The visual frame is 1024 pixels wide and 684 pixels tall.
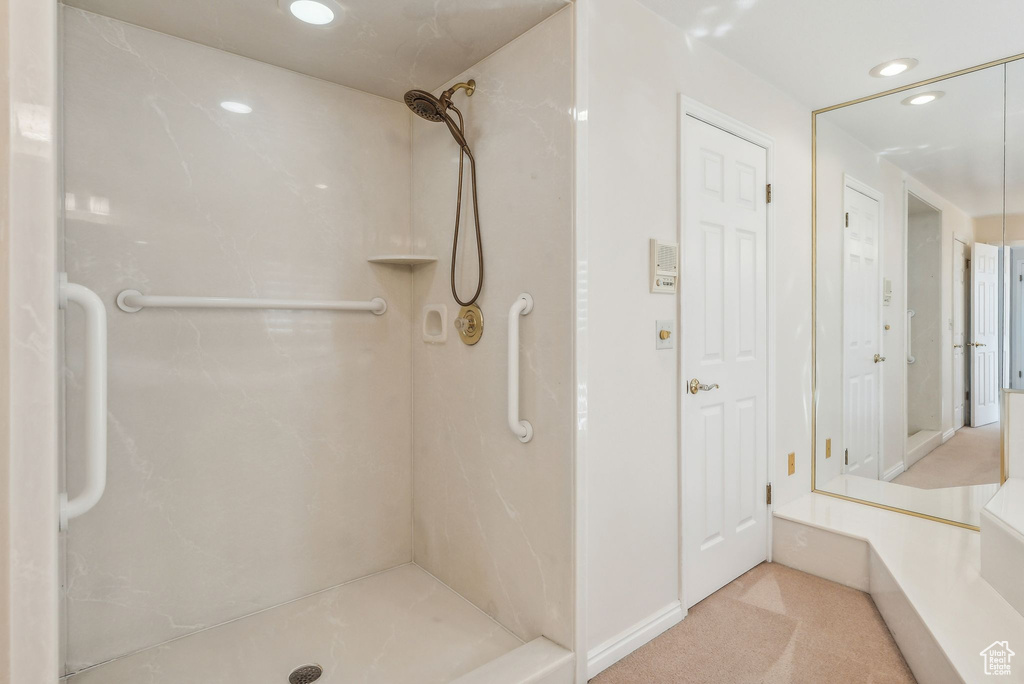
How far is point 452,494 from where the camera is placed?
6.72 ft

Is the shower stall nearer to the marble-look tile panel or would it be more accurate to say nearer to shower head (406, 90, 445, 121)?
shower head (406, 90, 445, 121)

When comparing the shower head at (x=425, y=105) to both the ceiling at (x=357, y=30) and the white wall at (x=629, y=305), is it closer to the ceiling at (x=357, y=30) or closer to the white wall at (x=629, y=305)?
the ceiling at (x=357, y=30)

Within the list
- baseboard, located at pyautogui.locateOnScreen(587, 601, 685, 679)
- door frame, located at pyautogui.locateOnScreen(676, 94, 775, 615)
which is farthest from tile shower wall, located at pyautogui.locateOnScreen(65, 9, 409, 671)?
door frame, located at pyautogui.locateOnScreen(676, 94, 775, 615)

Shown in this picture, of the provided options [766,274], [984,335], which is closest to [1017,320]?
[984,335]

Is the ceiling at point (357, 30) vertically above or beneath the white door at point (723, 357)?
above

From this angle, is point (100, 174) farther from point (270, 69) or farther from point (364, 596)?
point (364, 596)

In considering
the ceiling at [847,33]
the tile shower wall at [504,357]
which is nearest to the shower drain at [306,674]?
the tile shower wall at [504,357]

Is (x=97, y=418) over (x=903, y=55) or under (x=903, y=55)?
under

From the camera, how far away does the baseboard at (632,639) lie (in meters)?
1.70

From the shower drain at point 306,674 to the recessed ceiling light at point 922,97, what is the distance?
348cm

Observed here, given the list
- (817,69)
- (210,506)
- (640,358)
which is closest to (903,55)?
(817,69)

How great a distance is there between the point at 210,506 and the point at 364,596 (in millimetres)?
665

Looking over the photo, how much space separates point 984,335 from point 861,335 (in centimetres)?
50

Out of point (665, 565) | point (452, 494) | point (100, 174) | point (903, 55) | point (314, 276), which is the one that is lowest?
point (665, 565)
